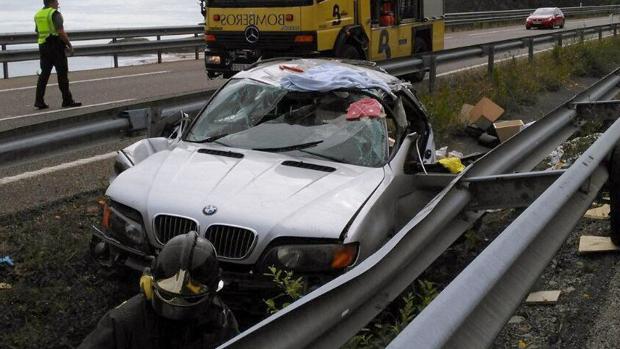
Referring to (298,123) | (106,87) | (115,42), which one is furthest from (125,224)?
(115,42)

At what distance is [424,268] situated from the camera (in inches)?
156

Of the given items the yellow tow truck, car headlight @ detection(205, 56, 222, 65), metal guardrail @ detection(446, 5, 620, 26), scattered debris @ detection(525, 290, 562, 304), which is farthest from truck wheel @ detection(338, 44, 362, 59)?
metal guardrail @ detection(446, 5, 620, 26)

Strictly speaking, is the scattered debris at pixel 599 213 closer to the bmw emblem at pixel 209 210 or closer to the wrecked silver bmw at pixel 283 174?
the wrecked silver bmw at pixel 283 174

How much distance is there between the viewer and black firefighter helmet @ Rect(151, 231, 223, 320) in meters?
2.70

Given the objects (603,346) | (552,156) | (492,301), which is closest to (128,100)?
(552,156)

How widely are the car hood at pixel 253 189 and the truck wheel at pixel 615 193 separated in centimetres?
145

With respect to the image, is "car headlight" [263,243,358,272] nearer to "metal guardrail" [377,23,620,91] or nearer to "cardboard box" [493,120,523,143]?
"cardboard box" [493,120,523,143]

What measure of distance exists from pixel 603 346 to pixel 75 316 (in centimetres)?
295

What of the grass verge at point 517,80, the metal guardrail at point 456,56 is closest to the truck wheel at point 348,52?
the grass verge at point 517,80

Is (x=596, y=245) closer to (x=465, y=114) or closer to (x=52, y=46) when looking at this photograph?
(x=465, y=114)

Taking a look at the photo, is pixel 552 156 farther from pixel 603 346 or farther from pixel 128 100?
pixel 128 100

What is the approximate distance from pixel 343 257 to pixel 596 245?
2149 mm

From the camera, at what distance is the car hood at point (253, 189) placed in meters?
4.45

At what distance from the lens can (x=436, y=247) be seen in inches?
166
